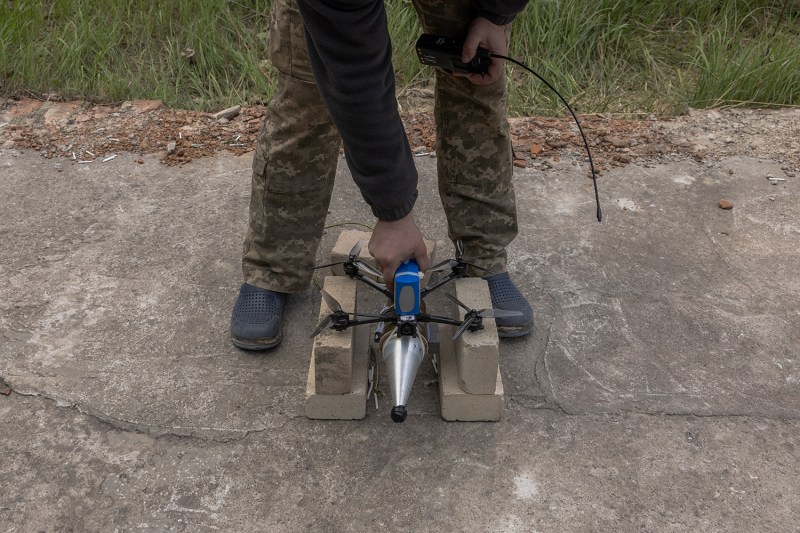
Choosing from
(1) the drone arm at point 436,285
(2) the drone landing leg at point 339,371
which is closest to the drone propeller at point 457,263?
(1) the drone arm at point 436,285

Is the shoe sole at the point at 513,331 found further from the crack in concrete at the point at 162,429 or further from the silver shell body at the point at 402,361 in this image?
the crack in concrete at the point at 162,429

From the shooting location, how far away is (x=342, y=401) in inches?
91.7

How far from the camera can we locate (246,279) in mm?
2729

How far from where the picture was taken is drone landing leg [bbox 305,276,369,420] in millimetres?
2240

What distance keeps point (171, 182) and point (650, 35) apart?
271cm

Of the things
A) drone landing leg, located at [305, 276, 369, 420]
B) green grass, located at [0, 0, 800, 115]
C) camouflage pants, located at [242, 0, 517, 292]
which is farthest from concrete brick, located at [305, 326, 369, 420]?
green grass, located at [0, 0, 800, 115]

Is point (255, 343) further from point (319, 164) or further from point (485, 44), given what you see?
point (485, 44)

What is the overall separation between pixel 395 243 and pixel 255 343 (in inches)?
29.8

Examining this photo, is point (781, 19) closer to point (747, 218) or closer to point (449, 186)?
point (747, 218)

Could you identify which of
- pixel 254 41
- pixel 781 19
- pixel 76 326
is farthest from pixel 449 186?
pixel 781 19

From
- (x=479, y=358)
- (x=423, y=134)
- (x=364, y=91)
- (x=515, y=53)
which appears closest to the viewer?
(x=364, y=91)

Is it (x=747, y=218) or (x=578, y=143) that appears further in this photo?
(x=578, y=143)

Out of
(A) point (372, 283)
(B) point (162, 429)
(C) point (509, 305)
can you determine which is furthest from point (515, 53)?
(B) point (162, 429)

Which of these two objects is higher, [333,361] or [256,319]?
[333,361]
